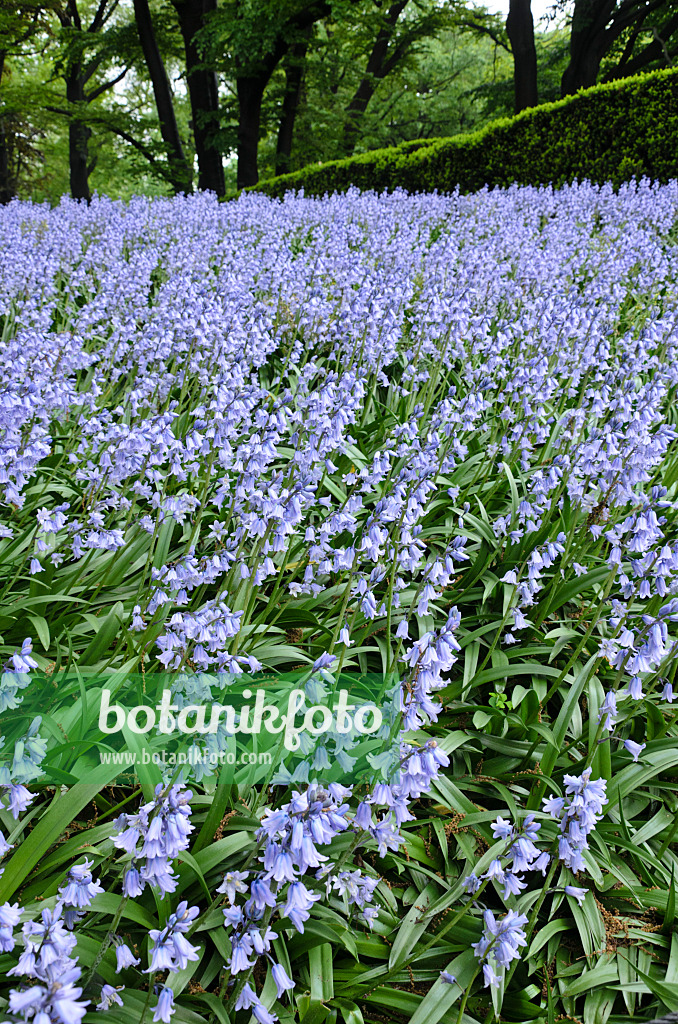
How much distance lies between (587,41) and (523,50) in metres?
3.65

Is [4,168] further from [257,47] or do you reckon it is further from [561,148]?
[561,148]

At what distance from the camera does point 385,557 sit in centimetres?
320

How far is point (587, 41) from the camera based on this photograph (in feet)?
75.5

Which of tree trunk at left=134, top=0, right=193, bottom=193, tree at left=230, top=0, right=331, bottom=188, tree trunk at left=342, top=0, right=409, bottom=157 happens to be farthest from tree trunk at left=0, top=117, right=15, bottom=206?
tree trunk at left=342, top=0, right=409, bottom=157

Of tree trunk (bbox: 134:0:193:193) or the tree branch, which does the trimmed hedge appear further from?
the tree branch

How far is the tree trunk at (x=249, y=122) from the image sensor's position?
22.1 m

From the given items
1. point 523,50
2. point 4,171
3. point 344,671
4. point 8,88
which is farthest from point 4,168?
point 344,671

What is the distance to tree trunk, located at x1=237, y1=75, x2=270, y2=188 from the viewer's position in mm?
22125

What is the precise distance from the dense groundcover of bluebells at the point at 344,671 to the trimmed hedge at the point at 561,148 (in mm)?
8842

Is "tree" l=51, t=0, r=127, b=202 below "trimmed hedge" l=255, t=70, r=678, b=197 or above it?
above

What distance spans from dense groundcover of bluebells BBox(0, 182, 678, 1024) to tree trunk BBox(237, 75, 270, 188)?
66.9 ft

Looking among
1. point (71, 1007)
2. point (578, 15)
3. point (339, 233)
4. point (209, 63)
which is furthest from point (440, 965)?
point (578, 15)

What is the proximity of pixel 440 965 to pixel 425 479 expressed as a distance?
1.89 m

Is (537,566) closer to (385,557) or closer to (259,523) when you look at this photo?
(385,557)
